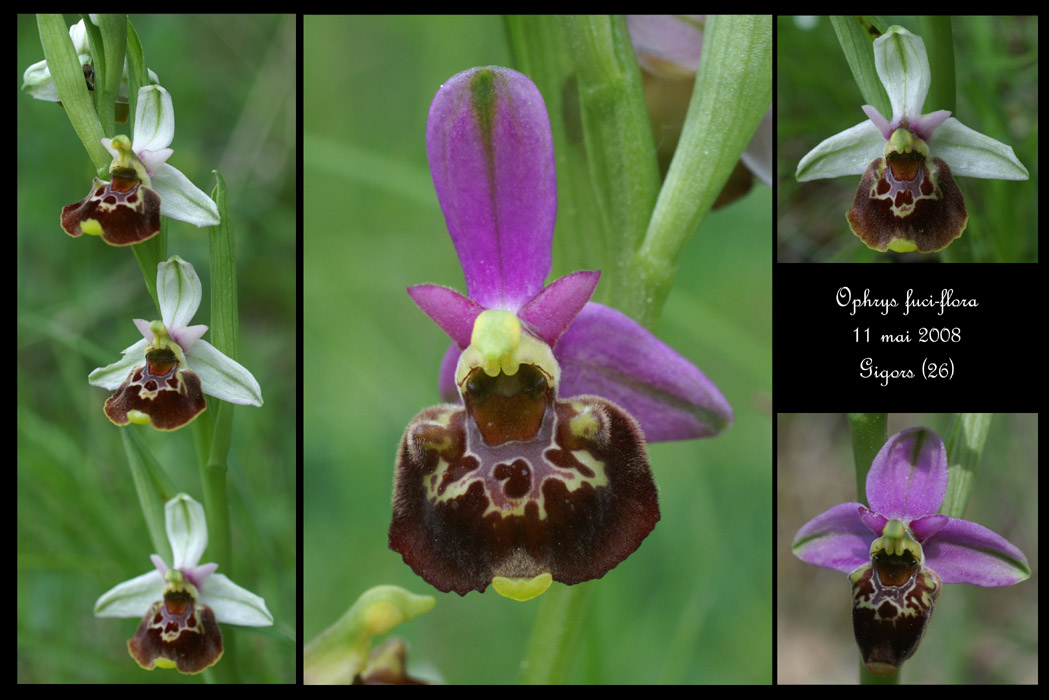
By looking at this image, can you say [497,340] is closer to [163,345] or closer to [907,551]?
[163,345]

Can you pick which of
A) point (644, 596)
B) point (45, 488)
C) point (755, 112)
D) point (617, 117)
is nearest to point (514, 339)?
point (617, 117)

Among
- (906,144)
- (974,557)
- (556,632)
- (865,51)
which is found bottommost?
(556,632)

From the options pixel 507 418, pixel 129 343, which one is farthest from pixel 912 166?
pixel 129 343

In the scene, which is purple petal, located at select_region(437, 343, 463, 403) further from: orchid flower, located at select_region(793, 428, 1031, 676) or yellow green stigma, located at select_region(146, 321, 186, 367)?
orchid flower, located at select_region(793, 428, 1031, 676)

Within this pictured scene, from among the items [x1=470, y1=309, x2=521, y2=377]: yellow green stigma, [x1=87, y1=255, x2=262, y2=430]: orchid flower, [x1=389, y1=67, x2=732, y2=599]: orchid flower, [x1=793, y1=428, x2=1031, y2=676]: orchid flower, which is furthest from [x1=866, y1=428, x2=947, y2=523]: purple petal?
[x1=87, y1=255, x2=262, y2=430]: orchid flower

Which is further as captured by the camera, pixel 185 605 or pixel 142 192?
pixel 185 605

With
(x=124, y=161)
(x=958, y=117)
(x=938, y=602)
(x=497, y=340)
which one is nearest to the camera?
(x=497, y=340)

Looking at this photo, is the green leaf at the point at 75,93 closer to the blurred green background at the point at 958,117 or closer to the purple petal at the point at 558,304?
the purple petal at the point at 558,304

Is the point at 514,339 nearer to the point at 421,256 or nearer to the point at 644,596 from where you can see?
the point at 421,256
